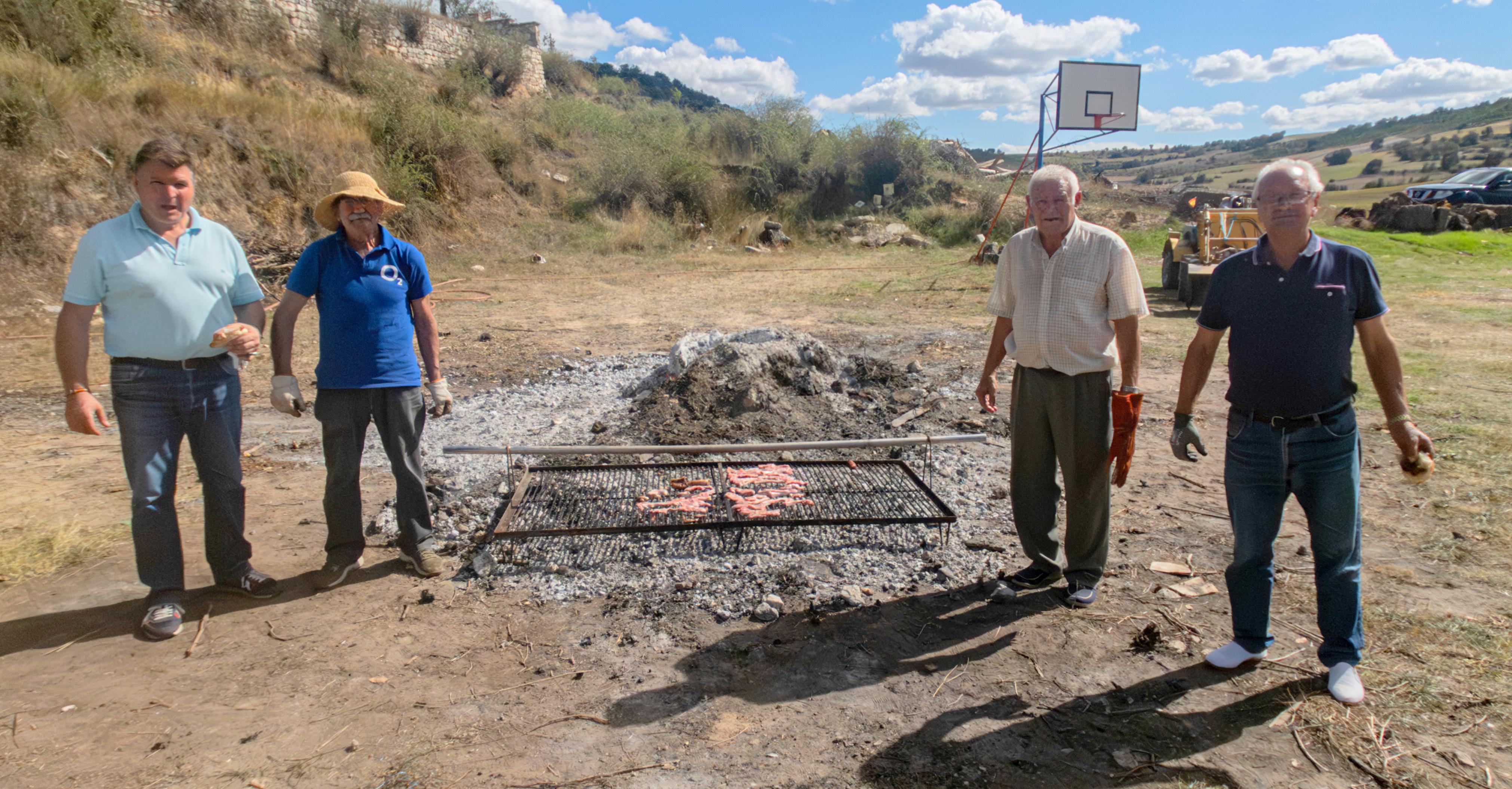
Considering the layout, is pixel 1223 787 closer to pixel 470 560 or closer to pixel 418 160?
pixel 470 560

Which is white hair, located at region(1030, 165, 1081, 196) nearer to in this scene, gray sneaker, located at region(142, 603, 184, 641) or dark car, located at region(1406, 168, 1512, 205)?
gray sneaker, located at region(142, 603, 184, 641)

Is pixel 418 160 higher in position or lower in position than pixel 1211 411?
higher

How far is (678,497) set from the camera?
442 centimetres

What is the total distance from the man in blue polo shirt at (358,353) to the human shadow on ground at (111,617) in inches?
5.6

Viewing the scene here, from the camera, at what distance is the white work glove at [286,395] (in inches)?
131

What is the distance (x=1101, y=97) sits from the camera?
760 inches

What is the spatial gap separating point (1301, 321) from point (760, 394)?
12.8 feet

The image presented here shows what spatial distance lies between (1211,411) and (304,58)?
71.4 ft

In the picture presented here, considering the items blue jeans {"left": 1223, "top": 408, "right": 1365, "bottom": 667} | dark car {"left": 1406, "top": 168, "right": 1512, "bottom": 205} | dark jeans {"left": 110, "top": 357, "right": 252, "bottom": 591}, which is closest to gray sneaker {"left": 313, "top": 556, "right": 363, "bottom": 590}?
dark jeans {"left": 110, "top": 357, "right": 252, "bottom": 591}

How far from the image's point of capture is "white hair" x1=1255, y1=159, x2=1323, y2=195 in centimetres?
248

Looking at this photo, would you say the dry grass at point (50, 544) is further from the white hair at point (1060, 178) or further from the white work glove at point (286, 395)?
the white hair at point (1060, 178)

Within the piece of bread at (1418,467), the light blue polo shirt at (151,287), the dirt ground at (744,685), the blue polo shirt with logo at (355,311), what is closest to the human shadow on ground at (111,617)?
the dirt ground at (744,685)

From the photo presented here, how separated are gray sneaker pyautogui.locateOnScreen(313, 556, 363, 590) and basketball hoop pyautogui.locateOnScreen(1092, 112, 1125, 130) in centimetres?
1954

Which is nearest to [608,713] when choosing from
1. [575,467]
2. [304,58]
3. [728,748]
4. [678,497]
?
[728,748]
